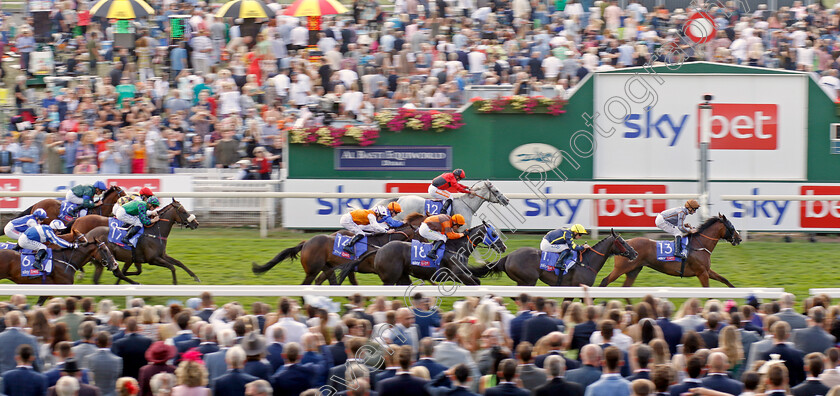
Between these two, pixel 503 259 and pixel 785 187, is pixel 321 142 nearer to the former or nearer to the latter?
pixel 503 259

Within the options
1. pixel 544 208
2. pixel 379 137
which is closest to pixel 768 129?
pixel 544 208

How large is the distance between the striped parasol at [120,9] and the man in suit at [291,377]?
39.5ft

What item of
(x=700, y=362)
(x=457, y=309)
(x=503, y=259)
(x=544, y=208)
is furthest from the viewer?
(x=544, y=208)

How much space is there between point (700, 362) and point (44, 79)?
13.8 m

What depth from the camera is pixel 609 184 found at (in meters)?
15.2

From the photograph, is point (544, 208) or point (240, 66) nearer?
point (544, 208)

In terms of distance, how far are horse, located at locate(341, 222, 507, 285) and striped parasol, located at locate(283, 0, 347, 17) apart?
658 centimetres

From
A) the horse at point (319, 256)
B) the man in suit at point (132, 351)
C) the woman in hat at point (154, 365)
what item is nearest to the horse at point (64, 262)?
the horse at point (319, 256)

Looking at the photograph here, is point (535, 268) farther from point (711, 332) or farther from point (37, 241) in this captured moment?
point (37, 241)

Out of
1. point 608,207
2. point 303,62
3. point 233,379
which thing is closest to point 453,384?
point 233,379

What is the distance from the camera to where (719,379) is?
5922 mm

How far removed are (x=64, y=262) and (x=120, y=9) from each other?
7.10m

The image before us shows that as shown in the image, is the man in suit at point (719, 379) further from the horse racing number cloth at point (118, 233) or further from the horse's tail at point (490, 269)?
the horse racing number cloth at point (118, 233)

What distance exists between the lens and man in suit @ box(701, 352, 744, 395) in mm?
5906
